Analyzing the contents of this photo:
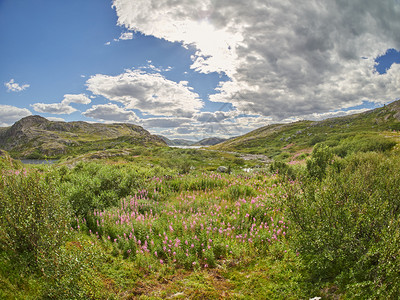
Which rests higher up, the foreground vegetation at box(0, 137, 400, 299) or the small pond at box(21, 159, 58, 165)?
the small pond at box(21, 159, 58, 165)

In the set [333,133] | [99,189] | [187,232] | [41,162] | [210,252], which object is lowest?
[210,252]

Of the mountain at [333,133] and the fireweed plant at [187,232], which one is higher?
the mountain at [333,133]

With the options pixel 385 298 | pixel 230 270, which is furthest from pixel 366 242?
pixel 230 270

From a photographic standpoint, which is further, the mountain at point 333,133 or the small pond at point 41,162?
the mountain at point 333,133

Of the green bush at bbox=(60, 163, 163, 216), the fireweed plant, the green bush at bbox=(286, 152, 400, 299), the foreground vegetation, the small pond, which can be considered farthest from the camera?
the small pond

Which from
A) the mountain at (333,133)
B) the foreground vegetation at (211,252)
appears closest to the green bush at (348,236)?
the foreground vegetation at (211,252)

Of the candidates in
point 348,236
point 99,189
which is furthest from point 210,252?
point 99,189

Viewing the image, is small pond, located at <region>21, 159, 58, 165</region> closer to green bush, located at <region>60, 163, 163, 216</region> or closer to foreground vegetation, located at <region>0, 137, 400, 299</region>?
green bush, located at <region>60, 163, 163, 216</region>

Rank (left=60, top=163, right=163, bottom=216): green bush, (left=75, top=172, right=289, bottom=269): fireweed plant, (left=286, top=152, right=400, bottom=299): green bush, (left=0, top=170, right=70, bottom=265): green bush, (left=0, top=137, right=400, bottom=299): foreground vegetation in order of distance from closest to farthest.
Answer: (left=286, top=152, right=400, bottom=299): green bush → (left=0, top=137, right=400, bottom=299): foreground vegetation → (left=0, top=170, right=70, bottom=265): green bush → (left=75, top=172, right=289, bottom=269): fireweed plant → (left=60, top=163, right=163, bottom=216): green bush

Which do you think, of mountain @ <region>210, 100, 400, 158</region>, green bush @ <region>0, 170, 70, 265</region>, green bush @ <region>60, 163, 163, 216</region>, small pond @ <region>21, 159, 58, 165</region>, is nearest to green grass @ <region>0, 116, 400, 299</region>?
green bush @ <region>0, 170, 70, 265</region>

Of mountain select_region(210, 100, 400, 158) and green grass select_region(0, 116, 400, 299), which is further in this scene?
mountain select_region(210, 100, 400, 158)

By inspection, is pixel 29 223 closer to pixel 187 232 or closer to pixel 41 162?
pixel 187 232

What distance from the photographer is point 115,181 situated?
11141mm

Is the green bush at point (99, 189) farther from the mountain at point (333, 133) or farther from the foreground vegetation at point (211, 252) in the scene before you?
the mountain at point (333, 133)
